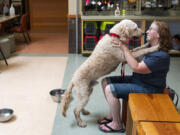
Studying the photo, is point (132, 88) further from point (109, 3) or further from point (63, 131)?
point (109, 3)

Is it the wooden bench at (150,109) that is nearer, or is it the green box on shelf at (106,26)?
the wooden bench at (150,109)

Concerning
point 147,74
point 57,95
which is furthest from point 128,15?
point 147,74

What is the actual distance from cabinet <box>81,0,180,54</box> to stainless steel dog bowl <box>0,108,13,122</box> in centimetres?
273

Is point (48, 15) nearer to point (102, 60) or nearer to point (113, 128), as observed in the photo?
point (102, 60)

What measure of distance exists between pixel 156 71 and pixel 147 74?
9 centimetres

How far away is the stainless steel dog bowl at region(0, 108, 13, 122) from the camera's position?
2516mm

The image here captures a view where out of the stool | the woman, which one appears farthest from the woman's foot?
the stool

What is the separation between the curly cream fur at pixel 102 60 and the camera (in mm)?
2166

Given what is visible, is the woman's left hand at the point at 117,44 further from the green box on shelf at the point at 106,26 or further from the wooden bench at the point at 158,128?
the green box on shelf at the point at 106,26

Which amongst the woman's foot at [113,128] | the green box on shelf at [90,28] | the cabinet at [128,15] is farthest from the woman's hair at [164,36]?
the green box on shelf at [90,28]

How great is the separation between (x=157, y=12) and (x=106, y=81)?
12.2 ft

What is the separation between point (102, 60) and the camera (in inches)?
87.3

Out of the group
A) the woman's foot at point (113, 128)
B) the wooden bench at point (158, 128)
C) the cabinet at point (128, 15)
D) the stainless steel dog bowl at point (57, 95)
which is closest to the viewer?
the wooden bench at point (158, 128)

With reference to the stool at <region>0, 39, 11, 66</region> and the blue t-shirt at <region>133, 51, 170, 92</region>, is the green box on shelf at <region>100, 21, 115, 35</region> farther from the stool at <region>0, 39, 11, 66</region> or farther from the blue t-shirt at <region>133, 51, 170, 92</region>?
the blue t-shirt at <region>133, 51, 170, 92</region>
